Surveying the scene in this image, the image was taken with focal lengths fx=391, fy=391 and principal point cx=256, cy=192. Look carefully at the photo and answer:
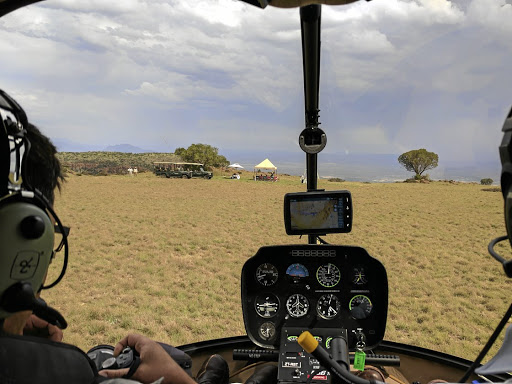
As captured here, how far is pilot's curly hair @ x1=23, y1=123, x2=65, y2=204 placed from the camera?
96cm

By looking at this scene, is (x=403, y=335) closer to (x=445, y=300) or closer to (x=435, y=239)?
(x=445, y=300)

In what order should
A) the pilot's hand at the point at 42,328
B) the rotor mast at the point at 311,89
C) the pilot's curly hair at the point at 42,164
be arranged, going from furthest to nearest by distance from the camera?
the rotor mast at the point at 311,89, the pilot's hand at the point at 42,328, the pilot's curly hair at the point at 42,164

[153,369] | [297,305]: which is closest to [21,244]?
[153,369]

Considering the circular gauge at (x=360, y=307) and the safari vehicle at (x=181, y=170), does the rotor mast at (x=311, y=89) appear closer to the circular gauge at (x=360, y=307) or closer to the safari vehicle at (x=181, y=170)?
the circular gauge at (x=360, y=307)

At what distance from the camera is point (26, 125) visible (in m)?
0.90

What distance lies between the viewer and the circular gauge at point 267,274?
2152 millimetres

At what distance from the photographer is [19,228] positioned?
0.81 m

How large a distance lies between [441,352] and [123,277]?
673 centimetres

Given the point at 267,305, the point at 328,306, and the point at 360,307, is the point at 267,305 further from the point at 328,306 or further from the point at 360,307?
the point at 360,307

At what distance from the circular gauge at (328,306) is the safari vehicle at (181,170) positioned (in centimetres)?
2383

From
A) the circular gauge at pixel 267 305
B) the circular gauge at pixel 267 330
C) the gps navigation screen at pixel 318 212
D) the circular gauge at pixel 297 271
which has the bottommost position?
the circular gauge at pixel 267 330

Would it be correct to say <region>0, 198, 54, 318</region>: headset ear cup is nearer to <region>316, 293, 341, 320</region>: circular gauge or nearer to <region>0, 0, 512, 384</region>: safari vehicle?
<region>0, 0, 512, 384</region>: safari vehicle

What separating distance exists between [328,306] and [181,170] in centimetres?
2447

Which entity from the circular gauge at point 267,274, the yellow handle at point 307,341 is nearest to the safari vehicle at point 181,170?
the circular gauge at point 267,274
